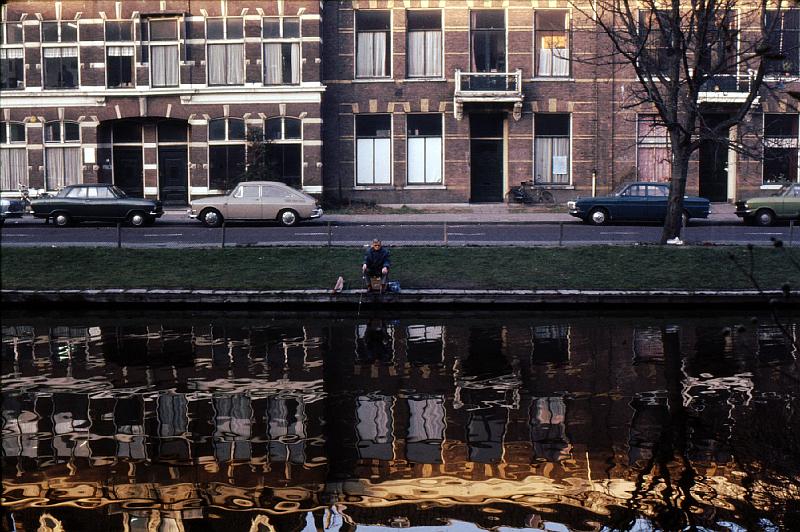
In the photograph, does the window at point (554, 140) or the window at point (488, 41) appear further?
the window at point (554, 140)

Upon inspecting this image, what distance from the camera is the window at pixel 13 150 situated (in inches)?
1687

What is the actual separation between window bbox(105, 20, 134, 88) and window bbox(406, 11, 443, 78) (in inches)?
456

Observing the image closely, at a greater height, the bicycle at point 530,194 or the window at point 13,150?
the window at point 13,150

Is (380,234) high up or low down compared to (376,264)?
up

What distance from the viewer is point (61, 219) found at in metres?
34.4

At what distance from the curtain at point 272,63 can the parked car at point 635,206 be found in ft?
46.7

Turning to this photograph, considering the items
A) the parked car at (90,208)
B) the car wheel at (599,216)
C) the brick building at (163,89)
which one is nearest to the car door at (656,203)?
the car wheel at (599,216)

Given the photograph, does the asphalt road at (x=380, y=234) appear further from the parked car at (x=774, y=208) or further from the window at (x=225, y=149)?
the window at (x=225, y=149)

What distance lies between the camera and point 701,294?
2133cm

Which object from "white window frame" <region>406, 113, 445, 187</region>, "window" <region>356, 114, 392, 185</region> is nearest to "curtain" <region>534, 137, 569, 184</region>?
"white window frame" <region>406, 113, 445, 187</region>

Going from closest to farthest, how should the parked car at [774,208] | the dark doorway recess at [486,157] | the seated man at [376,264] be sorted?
the seated man at [376,264], the parked car at [774,208], the dark doorway recess at [486,157]

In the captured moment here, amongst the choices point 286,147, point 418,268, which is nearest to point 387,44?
point 286,147

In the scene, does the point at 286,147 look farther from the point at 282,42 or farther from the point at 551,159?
the point at 551,159

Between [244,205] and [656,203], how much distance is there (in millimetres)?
13979
